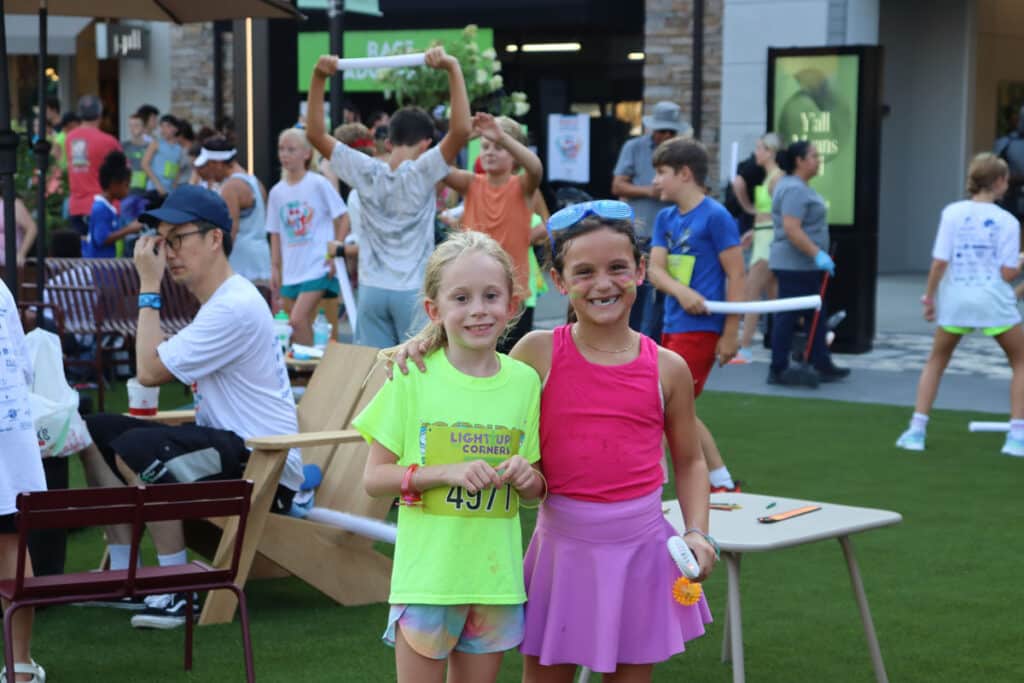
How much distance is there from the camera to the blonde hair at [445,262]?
140 inches

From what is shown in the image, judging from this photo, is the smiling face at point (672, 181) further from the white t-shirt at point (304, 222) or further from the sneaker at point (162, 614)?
A: the white t-shirt at point (304, 222)

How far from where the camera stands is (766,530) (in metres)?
4.54

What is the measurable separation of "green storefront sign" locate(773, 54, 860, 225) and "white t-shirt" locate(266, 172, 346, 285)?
5.01 meters

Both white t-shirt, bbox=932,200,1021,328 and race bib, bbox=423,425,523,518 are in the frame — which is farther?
white t-shirt, bbox=932,200,1021,328

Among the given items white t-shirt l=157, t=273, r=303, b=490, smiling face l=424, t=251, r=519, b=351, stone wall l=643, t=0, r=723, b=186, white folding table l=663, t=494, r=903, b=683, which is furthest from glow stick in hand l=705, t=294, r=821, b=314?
stone wall l=643, t=0, r=723, b=186

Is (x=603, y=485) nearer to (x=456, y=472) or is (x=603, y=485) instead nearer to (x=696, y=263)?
(x=456, y=472)

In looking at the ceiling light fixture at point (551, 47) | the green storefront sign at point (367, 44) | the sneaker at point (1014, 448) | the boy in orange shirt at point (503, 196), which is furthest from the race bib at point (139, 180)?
the sneaker at point (1014, 448)

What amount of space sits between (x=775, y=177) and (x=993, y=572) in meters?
7.59

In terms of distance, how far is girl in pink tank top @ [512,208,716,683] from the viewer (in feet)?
11.5

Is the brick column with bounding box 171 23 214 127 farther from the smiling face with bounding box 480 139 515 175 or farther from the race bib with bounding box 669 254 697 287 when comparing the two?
the race bib with bounding box 669 254 697 287

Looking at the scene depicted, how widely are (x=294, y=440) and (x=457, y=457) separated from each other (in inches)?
93.2

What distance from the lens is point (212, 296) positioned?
Result: 232 inches

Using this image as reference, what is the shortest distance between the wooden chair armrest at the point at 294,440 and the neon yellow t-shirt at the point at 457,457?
7.32 ft

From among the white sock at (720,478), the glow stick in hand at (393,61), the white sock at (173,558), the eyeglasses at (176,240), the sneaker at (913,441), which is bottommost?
the sneaker at (913,441)
